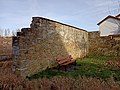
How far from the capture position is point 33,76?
7.73 m

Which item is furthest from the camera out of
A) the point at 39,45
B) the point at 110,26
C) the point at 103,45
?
the point at 110,26

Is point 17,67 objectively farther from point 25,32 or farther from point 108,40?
point 108,40

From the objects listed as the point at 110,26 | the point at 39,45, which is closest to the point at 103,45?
the point at 39,45

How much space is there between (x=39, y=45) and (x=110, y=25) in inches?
971

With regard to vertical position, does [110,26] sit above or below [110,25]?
below

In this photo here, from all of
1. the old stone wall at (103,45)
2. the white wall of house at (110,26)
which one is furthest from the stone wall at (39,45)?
the white wall of house at (110,26)

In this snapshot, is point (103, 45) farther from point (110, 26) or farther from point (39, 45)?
point (110, 26)

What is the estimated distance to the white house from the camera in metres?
29.8

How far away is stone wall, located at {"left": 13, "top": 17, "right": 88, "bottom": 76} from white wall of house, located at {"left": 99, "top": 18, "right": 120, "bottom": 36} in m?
20.7

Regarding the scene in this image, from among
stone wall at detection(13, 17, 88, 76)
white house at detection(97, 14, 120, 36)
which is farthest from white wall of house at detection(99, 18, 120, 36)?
stone wall at detection(13, 17, 88, 76)

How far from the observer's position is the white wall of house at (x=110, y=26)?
29.9 meters

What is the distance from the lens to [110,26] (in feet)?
101

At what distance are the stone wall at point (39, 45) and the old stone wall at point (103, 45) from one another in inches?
172

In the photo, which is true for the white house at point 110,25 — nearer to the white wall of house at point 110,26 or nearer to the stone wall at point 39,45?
the white wall of house at point 110,26
